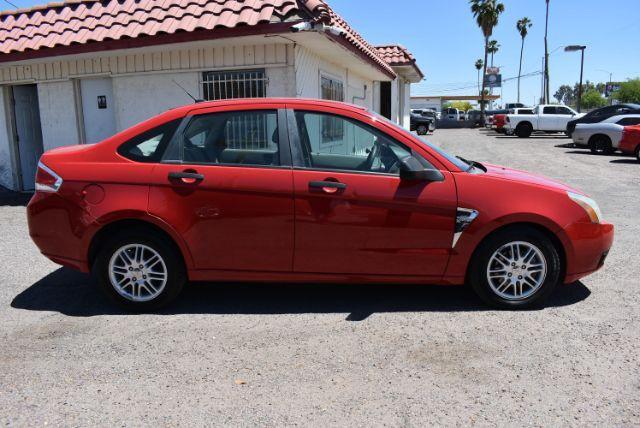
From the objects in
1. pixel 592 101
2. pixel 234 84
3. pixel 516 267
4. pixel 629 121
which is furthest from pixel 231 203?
pixel 592 101

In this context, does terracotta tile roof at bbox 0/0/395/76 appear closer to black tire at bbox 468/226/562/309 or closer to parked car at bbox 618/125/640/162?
black tire at bbox 468/226/562/309

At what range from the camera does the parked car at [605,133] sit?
1873 centimetres

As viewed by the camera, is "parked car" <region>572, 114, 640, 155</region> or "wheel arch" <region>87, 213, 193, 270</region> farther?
"parked car" <region>572, 114, 640, 155</region>

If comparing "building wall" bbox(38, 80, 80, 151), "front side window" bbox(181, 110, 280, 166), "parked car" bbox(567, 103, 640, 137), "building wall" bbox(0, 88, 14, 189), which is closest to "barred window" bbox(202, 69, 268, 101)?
"building wall" bbox(38, 80, 80, 151)

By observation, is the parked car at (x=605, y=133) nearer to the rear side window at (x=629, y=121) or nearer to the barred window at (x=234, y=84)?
the rear side window at (x=629, y=121)

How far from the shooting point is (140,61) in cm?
914

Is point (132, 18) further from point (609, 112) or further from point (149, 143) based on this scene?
point (609, 112)

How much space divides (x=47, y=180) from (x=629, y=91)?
99.7 m

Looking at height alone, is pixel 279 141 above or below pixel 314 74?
below

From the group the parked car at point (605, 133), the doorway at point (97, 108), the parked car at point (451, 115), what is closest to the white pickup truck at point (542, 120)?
the parked car at point (605, 133)

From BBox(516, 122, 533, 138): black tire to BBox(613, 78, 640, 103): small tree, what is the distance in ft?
215

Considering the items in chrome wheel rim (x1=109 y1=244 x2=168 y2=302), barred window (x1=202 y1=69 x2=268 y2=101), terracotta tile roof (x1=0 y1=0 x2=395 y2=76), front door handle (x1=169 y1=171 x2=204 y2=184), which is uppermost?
terracotta tile roof (x1=0 y1=0 x2=395 y2=76)

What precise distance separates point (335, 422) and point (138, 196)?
94.6 inches

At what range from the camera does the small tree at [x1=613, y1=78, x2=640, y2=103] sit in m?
84.9
